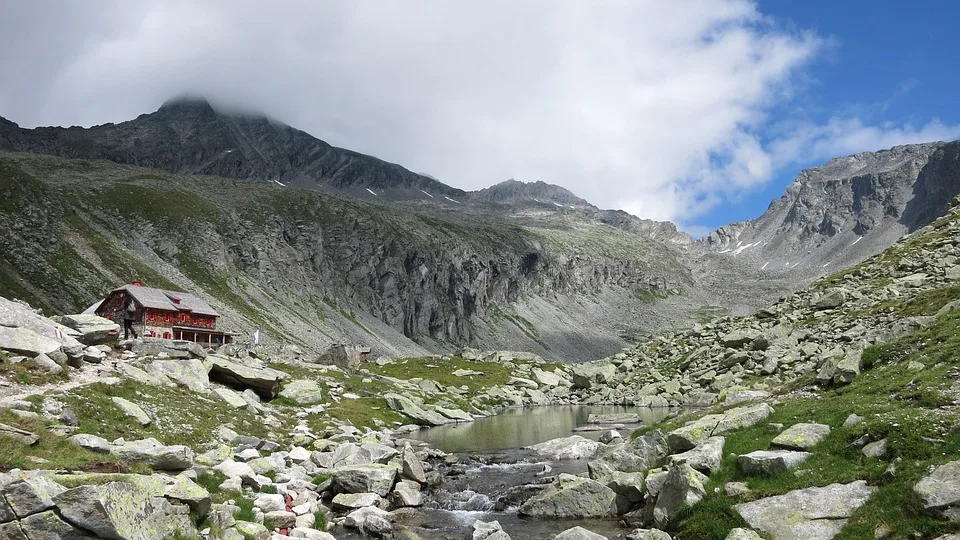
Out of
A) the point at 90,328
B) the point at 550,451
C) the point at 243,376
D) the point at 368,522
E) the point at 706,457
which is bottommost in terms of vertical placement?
the point at 550,451

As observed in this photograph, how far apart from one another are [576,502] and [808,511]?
11.5 meters

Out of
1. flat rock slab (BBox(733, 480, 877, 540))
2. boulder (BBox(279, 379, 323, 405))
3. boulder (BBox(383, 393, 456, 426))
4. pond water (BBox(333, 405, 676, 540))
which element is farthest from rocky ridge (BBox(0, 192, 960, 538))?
boulder (BBox(383, 393, 456, 426))

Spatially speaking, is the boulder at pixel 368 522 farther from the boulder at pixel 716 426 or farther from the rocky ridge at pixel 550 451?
the boulder at pixel 716 426

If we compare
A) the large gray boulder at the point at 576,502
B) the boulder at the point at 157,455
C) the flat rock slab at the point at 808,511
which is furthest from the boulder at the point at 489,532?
the boulder at the point at 157,455

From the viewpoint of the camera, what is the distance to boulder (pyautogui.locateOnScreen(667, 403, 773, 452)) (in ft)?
84.1

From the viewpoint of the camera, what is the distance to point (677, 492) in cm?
2111

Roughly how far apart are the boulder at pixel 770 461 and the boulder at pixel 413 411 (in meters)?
50.6

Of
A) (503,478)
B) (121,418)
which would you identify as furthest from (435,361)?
(121,418)

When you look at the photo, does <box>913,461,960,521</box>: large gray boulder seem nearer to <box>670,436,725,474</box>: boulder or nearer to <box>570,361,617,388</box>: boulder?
<box>670,436,725,474</box>: boulder

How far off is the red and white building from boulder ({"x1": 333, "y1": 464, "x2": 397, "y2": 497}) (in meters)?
69.8

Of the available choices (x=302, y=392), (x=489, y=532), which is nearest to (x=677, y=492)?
(x=489, y=532)

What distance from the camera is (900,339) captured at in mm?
30703

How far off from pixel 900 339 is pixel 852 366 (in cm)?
473

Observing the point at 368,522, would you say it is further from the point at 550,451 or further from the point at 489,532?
the point at 550,451
